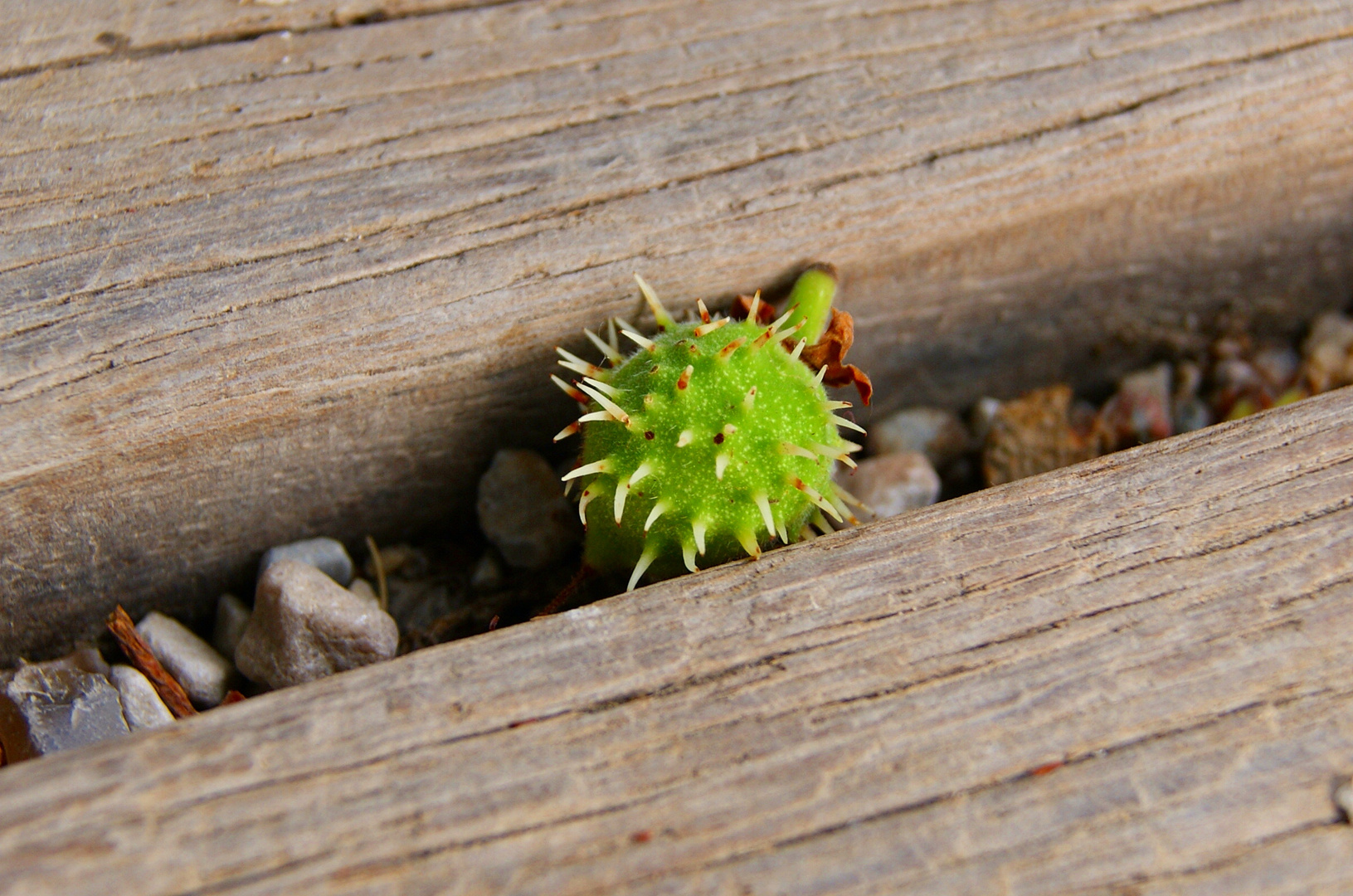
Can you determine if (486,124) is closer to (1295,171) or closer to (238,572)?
(238,572)

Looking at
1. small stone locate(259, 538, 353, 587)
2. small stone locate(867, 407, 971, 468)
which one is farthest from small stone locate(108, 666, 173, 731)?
small stone locate(867, 407, 971, 468)

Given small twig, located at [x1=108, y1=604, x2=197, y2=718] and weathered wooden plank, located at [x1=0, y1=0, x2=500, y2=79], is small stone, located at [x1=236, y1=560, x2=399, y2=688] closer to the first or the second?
small twig, located at [x1=108, y1=604, x2=197, y2=718]

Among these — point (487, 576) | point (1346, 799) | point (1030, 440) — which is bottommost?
point (1030, 440)

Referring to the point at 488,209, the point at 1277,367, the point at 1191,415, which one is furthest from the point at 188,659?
the point at 1277,367

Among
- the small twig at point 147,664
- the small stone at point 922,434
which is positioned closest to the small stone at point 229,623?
the small twig at point 147,664

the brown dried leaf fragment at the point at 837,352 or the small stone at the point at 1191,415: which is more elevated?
the brown dried leaf fragment at the point at 837,352

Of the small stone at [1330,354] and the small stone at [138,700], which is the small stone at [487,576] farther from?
the small stone at [1330,354]

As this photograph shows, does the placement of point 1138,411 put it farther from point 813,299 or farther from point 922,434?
point 813,299
